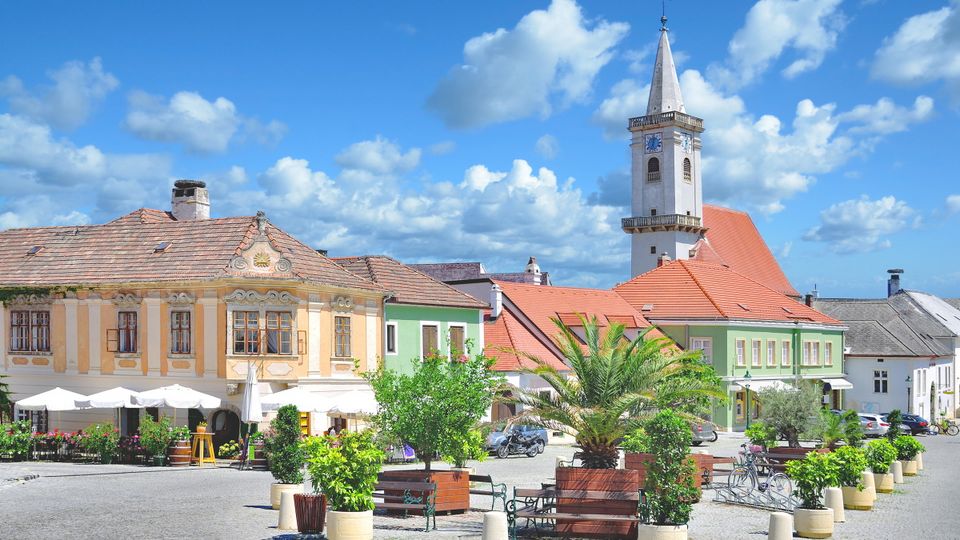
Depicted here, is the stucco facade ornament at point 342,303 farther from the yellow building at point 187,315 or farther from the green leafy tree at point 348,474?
the green leafy tree at point 348,474

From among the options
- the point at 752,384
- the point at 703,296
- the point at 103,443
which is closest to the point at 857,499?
the point at 103,443

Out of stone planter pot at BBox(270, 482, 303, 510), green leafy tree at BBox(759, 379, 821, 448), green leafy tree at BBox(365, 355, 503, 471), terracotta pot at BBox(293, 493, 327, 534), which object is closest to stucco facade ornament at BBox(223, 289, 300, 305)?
green leafy tree at BBox(365, 355, 503, 471)

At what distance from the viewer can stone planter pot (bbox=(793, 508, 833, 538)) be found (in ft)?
63.1

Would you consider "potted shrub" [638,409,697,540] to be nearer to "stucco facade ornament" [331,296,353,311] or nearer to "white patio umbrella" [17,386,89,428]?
"stucco facade ornament" [331,296,353,311]

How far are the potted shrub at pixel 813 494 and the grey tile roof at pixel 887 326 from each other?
50415 mm

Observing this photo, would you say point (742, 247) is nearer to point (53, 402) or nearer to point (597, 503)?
point (53, 402)

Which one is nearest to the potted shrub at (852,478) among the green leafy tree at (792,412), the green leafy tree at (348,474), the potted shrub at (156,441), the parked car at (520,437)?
the green leafy tree at (792,412)

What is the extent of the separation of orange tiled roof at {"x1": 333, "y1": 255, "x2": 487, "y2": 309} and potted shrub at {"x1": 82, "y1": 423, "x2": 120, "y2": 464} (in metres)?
12.1

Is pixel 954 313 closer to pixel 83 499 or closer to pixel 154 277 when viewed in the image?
pixel 154 277

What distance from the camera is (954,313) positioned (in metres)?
86.5

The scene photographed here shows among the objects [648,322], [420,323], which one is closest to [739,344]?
[648,322]

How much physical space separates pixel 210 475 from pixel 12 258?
16.8 meters

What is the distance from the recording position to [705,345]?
5488 cm

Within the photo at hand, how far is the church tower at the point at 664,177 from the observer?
270 ft
